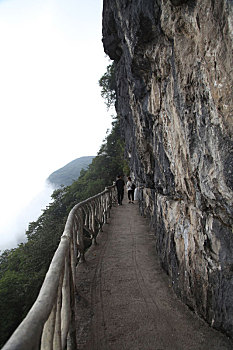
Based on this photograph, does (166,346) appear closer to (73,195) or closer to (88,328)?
(88,328)

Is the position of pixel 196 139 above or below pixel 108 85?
below

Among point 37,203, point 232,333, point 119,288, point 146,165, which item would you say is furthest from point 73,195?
point 37,203

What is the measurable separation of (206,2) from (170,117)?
1.81m

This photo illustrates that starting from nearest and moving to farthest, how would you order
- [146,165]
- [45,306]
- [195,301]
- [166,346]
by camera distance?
[45,306] → [166,346] → [195,301] → [146,165]

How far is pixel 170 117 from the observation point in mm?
4047

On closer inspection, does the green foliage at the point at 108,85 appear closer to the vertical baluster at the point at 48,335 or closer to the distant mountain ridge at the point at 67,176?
the vertical baluster at the point at 48,335

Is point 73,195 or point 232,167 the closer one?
point 232,167

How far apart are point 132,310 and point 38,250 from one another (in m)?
15.4

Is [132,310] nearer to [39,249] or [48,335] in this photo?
[48,335]

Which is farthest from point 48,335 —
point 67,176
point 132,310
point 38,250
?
point 67,176

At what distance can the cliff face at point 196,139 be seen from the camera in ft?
7.64

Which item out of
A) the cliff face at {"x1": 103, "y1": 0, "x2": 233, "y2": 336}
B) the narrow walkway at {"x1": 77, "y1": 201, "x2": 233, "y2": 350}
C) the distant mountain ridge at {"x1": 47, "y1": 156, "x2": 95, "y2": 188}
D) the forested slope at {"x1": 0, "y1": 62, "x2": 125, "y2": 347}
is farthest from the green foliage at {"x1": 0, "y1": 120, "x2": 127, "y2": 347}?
the distant mountain ridge at {"x1": 47, "y1": 156, "x2": 95, "y2": 188}

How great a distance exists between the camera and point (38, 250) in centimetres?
1703

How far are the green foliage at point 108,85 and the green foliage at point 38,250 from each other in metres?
3.89
